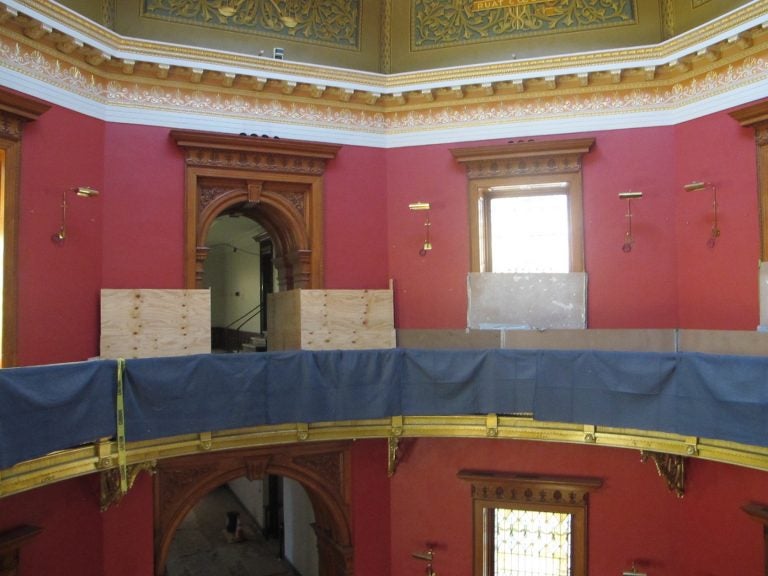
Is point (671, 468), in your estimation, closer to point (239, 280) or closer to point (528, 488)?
point (528, 488)

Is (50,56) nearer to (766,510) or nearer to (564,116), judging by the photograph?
(564,116)

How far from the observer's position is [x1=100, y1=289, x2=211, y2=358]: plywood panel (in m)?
9.30

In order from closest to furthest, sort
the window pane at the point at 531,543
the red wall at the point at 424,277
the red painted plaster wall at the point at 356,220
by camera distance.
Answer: the red wall at the point at 424,277 → the window pane at the point at 531,543 → the red painted plaster wall at the point at 356,220

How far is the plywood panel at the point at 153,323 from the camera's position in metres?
9.30

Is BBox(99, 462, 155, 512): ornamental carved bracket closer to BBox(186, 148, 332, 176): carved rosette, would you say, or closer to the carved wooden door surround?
the carved wooden door surround

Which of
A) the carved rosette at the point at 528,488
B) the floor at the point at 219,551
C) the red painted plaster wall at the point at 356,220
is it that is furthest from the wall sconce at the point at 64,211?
the floor at the point at 219,551

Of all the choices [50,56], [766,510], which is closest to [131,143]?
[50,56]

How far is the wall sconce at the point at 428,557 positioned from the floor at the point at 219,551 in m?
4.24

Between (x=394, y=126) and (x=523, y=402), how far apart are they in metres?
5.15

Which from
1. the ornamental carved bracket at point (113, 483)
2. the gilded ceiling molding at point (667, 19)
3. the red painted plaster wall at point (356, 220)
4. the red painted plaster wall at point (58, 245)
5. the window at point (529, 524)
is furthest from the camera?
the red painted plaster wall at point (356, 220)

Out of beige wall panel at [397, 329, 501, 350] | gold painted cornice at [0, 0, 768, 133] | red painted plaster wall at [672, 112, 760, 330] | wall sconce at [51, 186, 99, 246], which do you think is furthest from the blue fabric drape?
red painted plaster wall at [672, 112, 760, 330]

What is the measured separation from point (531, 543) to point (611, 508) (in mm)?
1400

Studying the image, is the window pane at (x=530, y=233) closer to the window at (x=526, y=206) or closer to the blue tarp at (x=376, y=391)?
the window at (x=526, y=206)

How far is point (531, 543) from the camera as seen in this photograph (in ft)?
35.2
